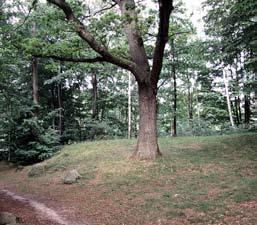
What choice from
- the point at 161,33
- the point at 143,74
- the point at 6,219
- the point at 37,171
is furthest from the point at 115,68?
the point at 6,219

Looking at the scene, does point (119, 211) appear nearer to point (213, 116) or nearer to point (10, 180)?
point (10, 180)

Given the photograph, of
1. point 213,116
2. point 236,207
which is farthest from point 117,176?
point 213,116

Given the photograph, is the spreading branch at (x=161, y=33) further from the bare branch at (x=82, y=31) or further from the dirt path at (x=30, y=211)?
the dirt path at (x=30, y=211)

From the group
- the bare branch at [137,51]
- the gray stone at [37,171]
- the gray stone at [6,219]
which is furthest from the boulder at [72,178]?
the gray stone at [6,219]

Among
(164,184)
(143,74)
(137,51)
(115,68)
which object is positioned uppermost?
(115,68)

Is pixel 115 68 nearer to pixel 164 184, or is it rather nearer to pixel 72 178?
pixel 72 178

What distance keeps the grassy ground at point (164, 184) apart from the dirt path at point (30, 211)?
2.38 ft

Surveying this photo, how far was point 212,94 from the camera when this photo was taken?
29641 mm

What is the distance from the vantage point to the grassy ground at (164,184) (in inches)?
343

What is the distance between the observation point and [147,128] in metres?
15.0

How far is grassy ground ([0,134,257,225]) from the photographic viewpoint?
8703 millimetres

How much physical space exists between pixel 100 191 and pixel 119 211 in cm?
260

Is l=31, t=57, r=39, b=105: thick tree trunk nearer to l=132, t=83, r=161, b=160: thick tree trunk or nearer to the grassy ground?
the grassy ground

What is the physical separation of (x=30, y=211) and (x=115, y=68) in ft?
69.2
